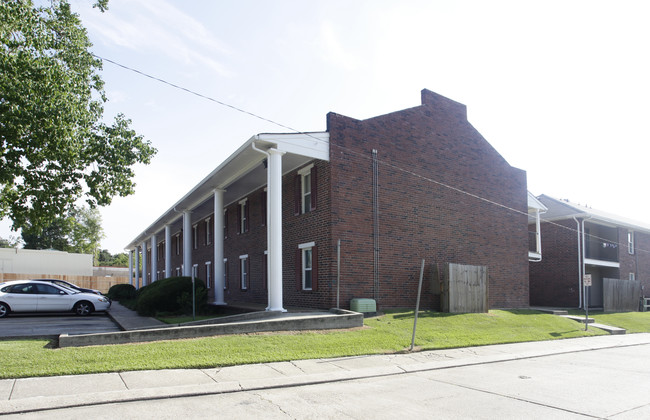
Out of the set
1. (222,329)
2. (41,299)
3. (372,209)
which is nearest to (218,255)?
(41,299)

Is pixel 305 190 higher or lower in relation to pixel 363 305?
higher

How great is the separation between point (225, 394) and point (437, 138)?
15.4 m

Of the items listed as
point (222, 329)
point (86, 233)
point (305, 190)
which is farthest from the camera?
point (86, 233)

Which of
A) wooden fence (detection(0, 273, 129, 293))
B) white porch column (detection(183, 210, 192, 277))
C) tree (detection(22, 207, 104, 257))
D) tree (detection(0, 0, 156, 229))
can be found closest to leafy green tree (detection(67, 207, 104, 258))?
tree (detection(22, 207, 104, 257))

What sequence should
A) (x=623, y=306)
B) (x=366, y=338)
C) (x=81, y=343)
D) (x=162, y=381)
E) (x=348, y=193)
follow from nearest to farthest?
(x=162, y=381), (x=81, y=343), (x=366, y=338), (x=348, y=193), (x=623, y=306)

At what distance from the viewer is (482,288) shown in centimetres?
1909

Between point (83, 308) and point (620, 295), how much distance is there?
1073 inches

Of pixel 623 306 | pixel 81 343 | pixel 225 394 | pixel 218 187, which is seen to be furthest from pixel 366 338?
pixel 623 306

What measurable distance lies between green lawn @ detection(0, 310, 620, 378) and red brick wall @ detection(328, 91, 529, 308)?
225 cm

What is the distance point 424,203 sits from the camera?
19.8 meters

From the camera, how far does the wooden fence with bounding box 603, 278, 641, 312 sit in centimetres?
2744

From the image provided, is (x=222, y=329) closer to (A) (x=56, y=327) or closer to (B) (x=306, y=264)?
(A) (x=56, y=327)

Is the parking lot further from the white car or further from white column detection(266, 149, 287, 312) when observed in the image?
white column detection(266, 149, 287, 312)

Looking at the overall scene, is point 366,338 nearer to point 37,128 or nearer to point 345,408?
point 345,408
